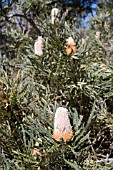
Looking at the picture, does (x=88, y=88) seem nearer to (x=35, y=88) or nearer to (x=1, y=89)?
(x=35, y=88)

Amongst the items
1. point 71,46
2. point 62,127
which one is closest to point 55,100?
point 71,46

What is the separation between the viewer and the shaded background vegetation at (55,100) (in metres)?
0.76

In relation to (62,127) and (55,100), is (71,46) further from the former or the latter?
(62,127)

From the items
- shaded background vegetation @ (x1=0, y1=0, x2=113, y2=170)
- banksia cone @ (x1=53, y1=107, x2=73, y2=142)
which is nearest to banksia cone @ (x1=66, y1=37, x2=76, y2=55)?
shaded background vegetation @ (x1=0, y1=0, x2=113, y2=170)

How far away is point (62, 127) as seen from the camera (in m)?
0.70

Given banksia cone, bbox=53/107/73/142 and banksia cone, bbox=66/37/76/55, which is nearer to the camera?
banksia cone, bbox=53/107/73/142

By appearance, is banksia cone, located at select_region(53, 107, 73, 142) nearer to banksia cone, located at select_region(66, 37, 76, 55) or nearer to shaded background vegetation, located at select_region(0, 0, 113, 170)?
shaded background vegetation, located at select_region(0, 0, 113, 170)

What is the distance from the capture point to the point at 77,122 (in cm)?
76

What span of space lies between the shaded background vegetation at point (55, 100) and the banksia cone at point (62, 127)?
2 cm

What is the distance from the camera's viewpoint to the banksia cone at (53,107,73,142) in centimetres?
70

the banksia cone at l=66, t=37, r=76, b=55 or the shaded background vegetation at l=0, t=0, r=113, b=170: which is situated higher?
the banksia cone at l=66, t=37, r=76, b=55

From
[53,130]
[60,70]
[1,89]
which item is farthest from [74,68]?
[53,130]

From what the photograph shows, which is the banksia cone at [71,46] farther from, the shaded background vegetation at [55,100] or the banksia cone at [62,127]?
the banksia cone at [62,127]

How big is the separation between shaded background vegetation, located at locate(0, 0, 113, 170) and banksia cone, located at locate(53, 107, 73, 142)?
0.02m
